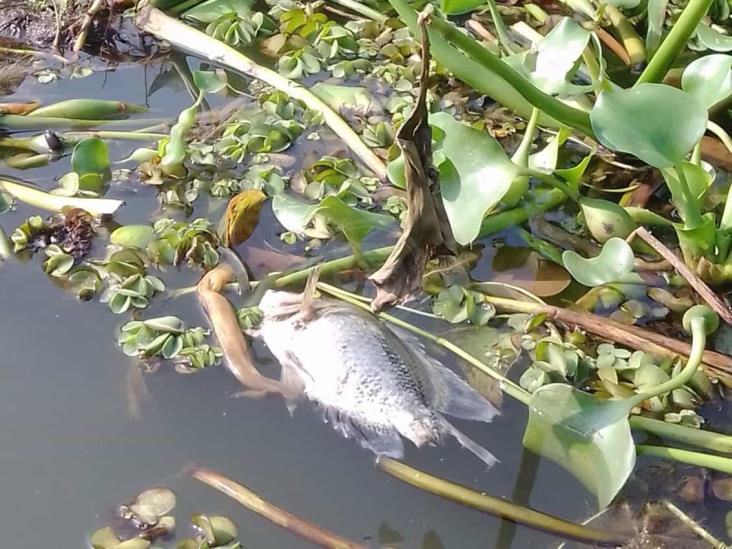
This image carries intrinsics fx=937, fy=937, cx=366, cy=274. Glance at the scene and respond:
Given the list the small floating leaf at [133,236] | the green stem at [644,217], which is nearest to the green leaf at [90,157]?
the small floating leaf at [133,236]

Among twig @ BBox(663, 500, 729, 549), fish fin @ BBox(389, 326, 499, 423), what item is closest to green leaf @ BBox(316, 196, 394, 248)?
fish fin @ BBox(389, 326, 499, 423)

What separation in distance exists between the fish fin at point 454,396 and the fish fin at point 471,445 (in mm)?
24

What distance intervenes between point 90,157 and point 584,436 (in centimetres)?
105

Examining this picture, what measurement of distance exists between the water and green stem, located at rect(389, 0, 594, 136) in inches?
18.6

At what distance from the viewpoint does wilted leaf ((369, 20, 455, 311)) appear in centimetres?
117

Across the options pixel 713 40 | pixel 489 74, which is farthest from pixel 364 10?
pixel 713 40

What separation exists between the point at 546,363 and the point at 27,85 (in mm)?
1344

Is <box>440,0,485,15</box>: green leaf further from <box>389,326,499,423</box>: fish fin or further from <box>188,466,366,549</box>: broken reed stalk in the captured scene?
<box>188,466,366,549</box>: broken reed stalk

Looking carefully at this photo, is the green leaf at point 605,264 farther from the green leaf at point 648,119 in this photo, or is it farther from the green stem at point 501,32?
the green stem at point 501,32

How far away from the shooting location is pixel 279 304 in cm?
147

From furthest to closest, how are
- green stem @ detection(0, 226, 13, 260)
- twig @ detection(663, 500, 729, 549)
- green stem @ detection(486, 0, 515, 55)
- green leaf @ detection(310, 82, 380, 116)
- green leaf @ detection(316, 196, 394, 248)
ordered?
green leaf @ detection(310, 82, 380, 116), green stem @ detection(486, 0, 515, 55), green stem @ detection(0, 226, 13, 260), green leaf @ detection(316, 196, 394, 248), twig @ detection(663, 500, 729, 549)

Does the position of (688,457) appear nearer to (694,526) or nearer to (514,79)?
(694,526)

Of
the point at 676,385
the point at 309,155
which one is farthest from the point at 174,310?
the point at 676,385

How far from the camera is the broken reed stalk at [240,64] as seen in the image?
1.80 m
